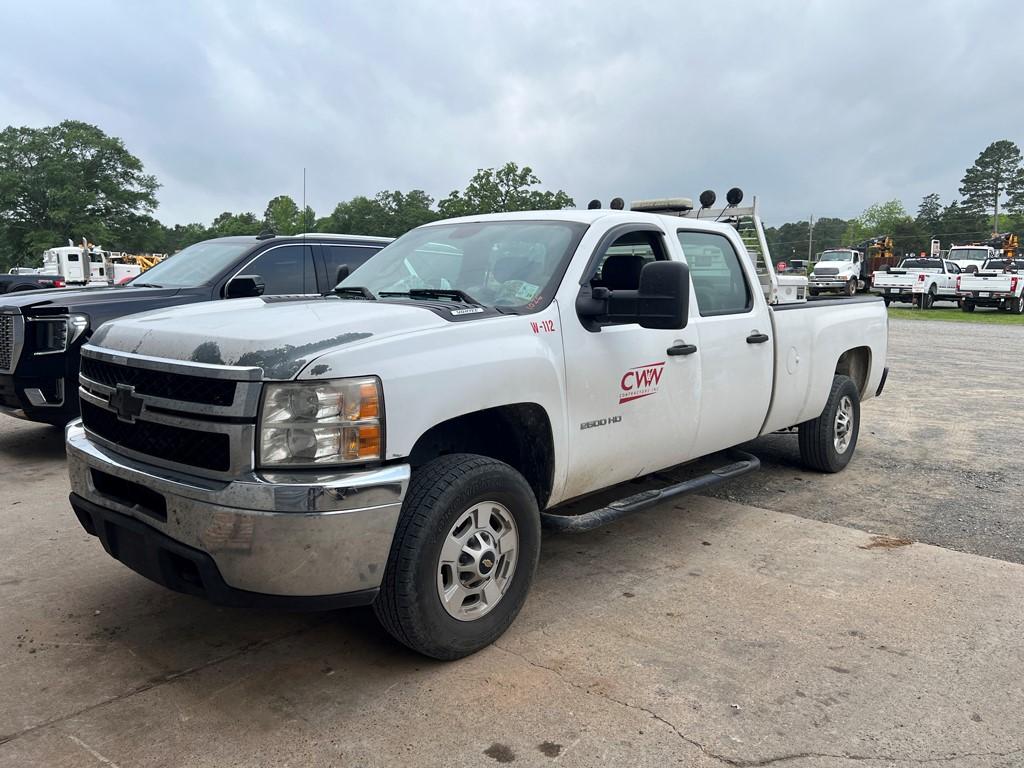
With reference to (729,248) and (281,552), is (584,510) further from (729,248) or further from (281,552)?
(281,552)

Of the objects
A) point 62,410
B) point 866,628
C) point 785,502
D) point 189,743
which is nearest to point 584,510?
point 785,502

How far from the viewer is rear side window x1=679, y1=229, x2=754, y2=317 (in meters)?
4.60

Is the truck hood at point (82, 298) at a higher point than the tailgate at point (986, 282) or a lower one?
lower

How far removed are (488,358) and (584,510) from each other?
6.97 feet

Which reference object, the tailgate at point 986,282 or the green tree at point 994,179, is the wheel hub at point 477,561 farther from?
the green tree at point 994,179

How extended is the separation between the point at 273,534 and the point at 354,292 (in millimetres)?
1708

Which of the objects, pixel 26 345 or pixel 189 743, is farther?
pixel 26 345

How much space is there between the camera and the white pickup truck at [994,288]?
29.1 meters

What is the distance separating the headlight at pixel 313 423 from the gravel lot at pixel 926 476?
3.54 m

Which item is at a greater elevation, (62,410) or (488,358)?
(488,358)

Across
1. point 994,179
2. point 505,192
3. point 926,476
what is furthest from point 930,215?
point 926,476

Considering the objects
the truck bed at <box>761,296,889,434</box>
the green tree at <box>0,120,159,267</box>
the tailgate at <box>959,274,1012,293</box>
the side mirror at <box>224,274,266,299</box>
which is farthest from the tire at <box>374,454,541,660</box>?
the green tree at <box>0,120,159,267</box>

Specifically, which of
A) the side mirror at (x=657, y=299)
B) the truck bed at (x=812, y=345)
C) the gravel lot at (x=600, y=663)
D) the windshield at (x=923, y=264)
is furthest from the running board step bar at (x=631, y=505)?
the windshield at (x=923, y=264)

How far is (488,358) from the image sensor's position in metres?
3.17
